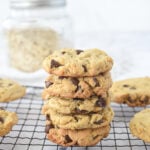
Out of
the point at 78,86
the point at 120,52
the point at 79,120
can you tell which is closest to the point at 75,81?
the point at 78,86

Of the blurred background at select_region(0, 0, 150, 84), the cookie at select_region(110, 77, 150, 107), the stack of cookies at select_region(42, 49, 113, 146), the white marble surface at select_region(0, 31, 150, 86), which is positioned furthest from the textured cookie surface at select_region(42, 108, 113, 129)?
the blurred background at select_region(0, 0, 150, 84)

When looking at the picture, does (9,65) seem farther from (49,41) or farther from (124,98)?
(124,98)

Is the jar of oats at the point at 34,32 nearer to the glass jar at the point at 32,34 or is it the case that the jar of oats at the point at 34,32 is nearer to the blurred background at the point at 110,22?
the glass jar at the point at 32,34

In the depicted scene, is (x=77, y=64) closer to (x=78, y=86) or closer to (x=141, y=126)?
(x=78, y=86)

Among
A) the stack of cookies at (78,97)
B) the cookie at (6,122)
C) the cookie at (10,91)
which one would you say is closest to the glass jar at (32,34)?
the cookie at (10,91)

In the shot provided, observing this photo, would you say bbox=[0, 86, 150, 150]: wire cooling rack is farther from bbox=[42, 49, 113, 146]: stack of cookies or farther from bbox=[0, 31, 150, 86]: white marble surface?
bbox=[0, 31, 150, 86]: white marble surface

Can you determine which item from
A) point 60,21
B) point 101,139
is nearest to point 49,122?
point 101,139
